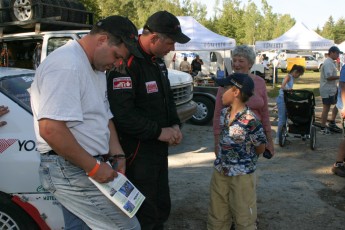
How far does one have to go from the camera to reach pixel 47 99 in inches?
74.0

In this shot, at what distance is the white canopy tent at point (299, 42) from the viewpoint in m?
19.7

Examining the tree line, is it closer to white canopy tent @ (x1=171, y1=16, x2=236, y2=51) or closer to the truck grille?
white canopy tent @ (x1=171, y1=16, x2=236, y2=51)

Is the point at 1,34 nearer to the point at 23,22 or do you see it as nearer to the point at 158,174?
the point at 23,22

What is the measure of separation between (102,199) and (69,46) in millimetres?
819

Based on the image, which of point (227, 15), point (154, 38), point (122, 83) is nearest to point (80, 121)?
point (122, 83)

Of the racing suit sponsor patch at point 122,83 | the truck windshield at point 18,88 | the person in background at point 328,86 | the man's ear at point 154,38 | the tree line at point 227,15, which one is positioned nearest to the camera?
the racing suit sponsor patch at point 122,83

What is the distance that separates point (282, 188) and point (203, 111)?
185 inches

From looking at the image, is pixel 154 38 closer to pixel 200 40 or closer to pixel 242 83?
pixel 242 83

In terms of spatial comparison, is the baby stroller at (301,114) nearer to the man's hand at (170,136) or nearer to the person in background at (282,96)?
the person in background at (282,96)

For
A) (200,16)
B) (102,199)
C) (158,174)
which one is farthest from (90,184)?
(200,16)

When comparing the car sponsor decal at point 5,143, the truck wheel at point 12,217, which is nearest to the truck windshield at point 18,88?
the car sponsor decal at point 5,143

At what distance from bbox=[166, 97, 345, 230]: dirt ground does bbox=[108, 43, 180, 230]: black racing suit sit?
1.23 meters

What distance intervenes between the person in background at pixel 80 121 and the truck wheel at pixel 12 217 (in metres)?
0.80

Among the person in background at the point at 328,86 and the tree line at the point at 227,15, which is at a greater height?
the tree line at the point at 227,15
